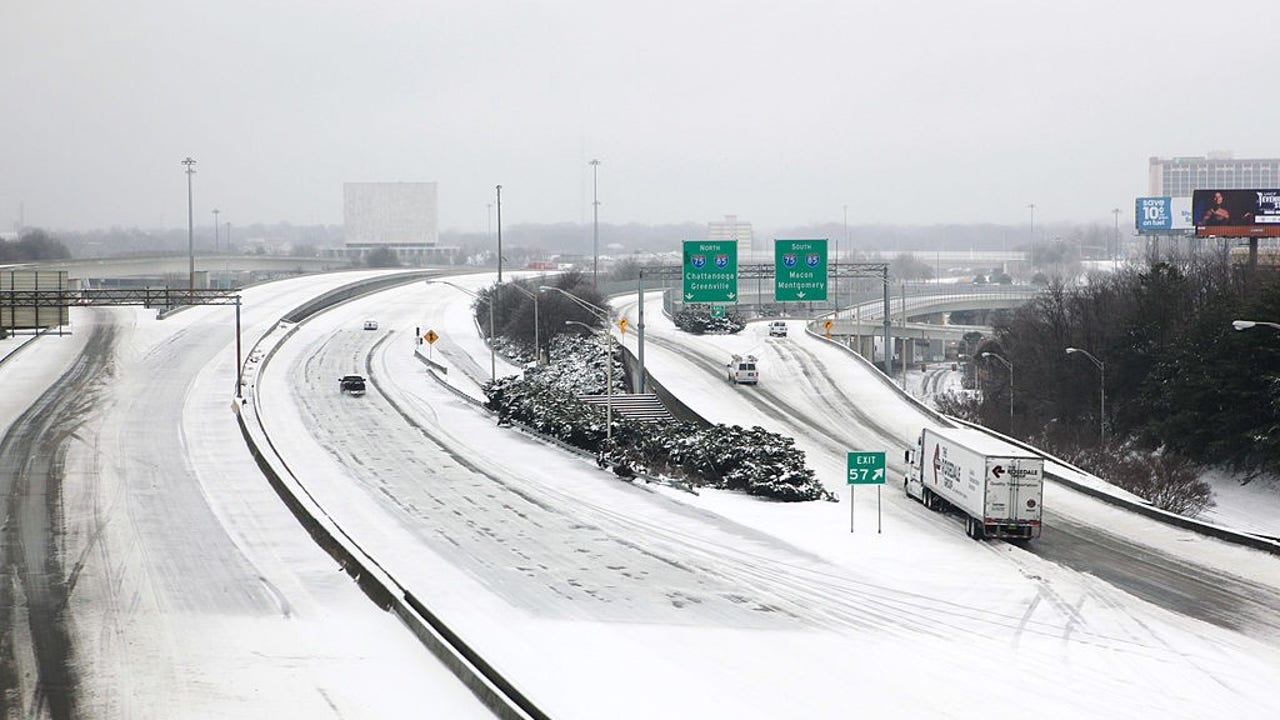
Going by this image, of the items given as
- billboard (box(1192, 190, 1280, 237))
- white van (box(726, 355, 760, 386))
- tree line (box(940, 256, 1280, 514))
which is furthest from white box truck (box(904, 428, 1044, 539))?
billboard (box(1192, 190, 1280, 237))

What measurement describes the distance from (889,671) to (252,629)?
12.6 m

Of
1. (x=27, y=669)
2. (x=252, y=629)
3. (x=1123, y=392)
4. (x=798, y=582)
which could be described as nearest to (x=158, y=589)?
(x=252, y=629)

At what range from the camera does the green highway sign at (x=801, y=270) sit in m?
65.1

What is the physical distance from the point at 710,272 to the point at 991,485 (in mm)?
28654

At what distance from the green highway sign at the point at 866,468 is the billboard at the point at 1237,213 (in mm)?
61303

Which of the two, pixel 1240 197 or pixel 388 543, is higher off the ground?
pixel 1240 197

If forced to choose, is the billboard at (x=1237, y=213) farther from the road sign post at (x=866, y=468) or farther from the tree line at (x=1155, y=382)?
the road sign post at (x=866, y=468)

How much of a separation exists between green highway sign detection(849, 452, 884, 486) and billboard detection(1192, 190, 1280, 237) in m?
61.3

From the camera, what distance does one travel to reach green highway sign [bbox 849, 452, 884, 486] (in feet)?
114

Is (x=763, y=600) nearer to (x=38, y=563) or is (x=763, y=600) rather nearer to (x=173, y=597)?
(x=173, y=597)

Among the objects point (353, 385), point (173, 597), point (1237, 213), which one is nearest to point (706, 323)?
point (353, 385)

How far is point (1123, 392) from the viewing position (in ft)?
234

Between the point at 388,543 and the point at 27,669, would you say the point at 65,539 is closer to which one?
the point at 388,543

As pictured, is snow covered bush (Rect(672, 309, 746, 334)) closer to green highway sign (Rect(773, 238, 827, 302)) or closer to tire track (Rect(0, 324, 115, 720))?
green highway sign (Rect(773, 238, 827, 302))
